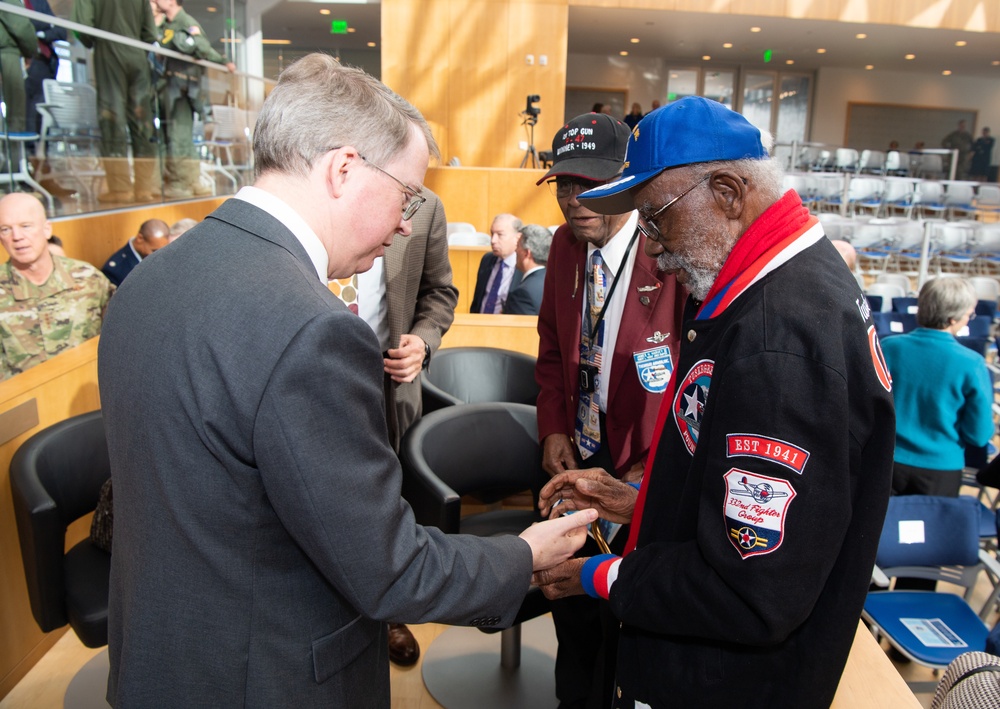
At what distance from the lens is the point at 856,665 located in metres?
1.52

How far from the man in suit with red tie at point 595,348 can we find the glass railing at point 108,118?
3527 millimetres

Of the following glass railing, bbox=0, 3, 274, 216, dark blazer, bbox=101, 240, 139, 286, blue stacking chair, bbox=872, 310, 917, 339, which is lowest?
blue stacking chair, bbox=872, 310, 917, 339

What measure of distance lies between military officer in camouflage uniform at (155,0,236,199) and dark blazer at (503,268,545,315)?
3657mm

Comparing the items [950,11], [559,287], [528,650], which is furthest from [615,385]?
[950,11]

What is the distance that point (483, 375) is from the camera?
3021 mm

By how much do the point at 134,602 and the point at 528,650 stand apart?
174cm

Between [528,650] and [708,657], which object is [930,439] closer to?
[528,650]

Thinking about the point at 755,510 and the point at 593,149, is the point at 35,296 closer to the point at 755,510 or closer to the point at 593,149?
the point at 593,149

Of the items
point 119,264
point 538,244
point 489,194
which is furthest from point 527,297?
point 489,194

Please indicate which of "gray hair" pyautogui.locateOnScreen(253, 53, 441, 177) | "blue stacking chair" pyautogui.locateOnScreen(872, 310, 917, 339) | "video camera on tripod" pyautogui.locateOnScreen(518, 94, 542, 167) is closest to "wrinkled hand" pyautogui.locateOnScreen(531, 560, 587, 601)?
"gray hair" pyautogui.locateOnScreen(253, 53, 441, 177)

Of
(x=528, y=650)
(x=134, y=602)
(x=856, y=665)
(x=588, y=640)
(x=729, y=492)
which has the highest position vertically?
(x=729, y=492)

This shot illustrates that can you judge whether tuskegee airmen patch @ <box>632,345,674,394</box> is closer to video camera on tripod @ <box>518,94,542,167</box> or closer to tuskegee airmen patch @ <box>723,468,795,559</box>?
tuskegee airmen patch @ <box>723,468,795,559</box>

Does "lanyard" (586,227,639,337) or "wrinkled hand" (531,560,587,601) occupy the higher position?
"lanyard" (586,227,639,337)

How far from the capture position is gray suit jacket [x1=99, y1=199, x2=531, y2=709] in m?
0.80
